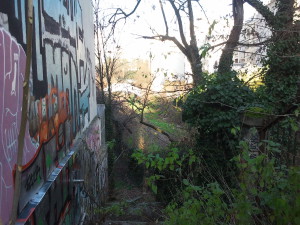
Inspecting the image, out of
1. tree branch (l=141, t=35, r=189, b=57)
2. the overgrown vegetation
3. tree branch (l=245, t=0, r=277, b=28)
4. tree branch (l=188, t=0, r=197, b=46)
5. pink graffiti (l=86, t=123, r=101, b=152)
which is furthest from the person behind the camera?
tree branch (l=141, t=35, r=189, b=57)

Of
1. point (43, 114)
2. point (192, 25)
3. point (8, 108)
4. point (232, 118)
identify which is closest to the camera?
point (8, 108)

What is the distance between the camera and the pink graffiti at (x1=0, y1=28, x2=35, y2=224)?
6.62 feet

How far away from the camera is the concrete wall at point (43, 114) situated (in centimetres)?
211

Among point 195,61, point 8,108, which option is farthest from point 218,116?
point 195,61

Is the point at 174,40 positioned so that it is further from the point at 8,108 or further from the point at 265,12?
the point at 8,108

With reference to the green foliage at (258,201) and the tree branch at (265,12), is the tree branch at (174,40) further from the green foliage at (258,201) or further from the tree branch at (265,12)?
the green foliage at (258,201)

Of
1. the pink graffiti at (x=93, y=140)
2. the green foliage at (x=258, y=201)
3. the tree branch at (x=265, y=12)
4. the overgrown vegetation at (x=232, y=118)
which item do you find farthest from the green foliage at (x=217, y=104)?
the green foliage at (x=258, y=201)

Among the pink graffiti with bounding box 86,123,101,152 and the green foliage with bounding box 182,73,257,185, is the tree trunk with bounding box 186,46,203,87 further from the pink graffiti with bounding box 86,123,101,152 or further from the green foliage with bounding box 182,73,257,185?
the pink graffiti with bounding box 86,123,101,152

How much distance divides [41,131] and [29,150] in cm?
48

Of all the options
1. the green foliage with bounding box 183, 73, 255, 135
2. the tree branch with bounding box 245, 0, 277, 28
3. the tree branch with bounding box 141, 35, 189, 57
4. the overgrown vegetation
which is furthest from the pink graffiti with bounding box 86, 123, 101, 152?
the tree branch with bounding box 141, 35, 189, 57

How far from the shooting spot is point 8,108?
7.03ft

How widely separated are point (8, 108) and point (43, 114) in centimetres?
101

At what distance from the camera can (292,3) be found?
8656mm

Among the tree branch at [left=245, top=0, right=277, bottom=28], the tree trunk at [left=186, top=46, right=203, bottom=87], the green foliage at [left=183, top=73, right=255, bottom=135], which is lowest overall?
the green foliage at [left=183, top=73, right=255, bottom=135]
